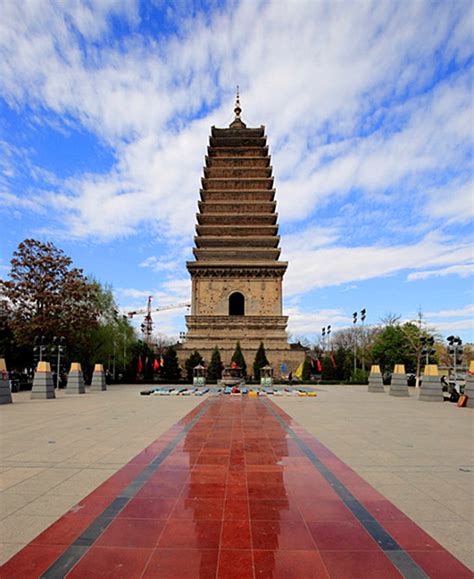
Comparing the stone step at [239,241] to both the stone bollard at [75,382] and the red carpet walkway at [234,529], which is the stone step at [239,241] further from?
the red carpet walkway at [234,529]

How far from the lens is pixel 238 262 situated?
45469 mm

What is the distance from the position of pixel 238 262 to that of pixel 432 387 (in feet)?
87.3

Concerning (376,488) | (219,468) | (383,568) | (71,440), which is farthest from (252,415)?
(383,568)

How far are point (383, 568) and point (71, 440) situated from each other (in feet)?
26.4

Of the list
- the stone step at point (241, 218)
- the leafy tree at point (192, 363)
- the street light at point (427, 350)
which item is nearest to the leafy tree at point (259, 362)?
the leafy tree at point (192, 363)

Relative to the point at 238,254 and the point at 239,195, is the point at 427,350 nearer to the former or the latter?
the point at 238,254

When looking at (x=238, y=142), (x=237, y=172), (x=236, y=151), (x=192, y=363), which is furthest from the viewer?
(x=238, y=142)

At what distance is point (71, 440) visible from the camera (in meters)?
10.2

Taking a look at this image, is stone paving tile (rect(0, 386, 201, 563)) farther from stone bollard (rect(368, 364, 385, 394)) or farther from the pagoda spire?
the pagoda spire

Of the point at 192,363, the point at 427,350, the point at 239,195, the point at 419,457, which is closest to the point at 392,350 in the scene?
the point at 427,350

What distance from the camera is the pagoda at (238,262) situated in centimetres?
4319

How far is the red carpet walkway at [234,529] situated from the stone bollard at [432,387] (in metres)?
15.8

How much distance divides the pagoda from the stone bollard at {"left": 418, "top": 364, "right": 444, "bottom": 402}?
20.3 m

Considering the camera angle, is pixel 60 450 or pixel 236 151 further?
pixel 236 151
